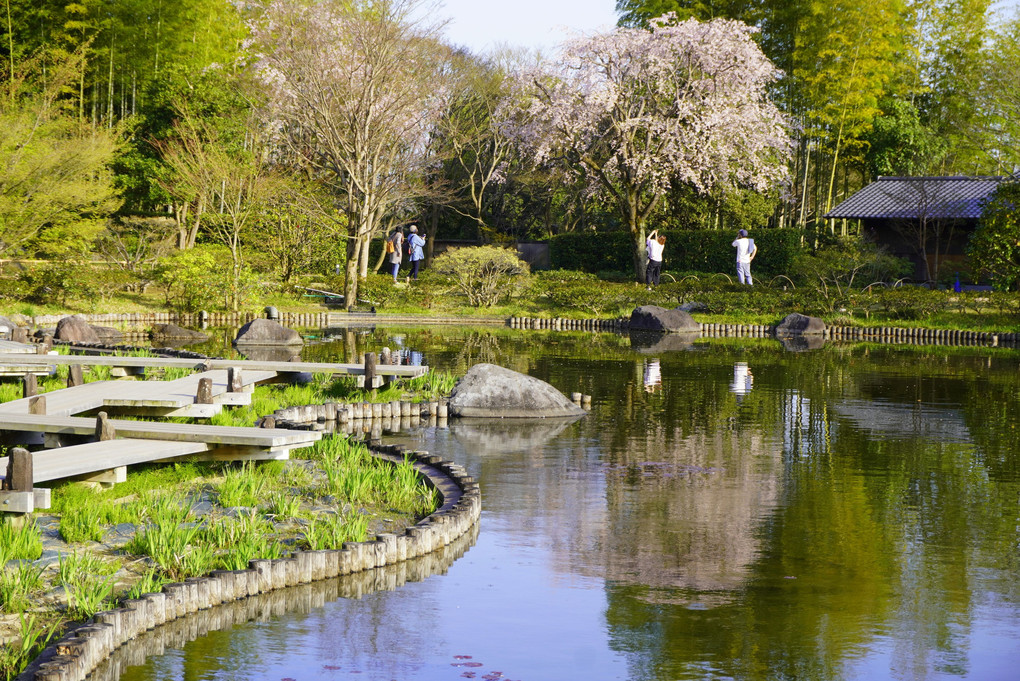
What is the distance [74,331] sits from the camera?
19.8 m

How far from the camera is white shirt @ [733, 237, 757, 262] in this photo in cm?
→ 3011

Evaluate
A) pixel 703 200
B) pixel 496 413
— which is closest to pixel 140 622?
pixel 496 413

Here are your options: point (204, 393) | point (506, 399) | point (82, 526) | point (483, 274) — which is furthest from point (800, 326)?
point (82, 526)

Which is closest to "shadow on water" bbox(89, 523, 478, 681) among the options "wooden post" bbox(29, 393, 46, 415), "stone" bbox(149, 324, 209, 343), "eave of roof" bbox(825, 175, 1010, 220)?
"wooden post" bbox(29, 393, 46, 415)

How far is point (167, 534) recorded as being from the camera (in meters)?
6.44

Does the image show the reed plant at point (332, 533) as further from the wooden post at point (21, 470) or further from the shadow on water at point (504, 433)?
the shadow on water at point (504, 433)

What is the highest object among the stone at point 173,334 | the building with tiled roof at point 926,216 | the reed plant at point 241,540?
the building with tiled roof at point 926,216

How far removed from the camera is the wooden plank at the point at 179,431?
8188 millimetres

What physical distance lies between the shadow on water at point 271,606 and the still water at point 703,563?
8 cm

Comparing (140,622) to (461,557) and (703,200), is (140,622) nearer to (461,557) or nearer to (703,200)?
(461,557)

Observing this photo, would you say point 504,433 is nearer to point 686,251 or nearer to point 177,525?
point 177,525

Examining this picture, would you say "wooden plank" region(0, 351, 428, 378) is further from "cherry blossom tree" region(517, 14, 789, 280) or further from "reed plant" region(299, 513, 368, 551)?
"cherry blossom tree" region(517, 14, 789, 280)

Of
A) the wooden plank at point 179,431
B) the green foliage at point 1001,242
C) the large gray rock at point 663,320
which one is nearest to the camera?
the wooden plank at point 179,431

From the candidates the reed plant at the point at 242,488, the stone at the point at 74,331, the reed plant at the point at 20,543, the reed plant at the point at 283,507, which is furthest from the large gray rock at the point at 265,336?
the reed plant at the point at 20,543
